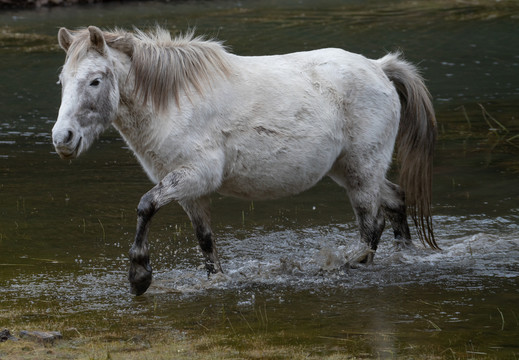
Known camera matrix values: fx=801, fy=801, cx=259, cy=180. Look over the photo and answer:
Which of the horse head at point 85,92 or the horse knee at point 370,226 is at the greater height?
the horse head at point 85,92

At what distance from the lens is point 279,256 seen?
7.03 m

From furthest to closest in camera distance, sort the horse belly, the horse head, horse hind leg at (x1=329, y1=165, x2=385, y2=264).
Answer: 1. horse hind leg at (x1=329, y1=165, x2=385, y2=264)
2. the horse belly
3. the horse head

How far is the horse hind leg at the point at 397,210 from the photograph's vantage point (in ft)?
22.9

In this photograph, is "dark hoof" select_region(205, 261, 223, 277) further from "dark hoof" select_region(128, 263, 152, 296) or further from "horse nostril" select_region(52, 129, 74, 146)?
"horse nostril" select_region(52, 129, 74, 146)

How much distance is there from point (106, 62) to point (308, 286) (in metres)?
2.25

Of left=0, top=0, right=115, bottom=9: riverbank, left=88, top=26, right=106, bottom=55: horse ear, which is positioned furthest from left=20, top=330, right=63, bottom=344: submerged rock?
left=0, top=0, right=115, bottom=9: riverbank

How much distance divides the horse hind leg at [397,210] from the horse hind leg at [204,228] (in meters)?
1.67

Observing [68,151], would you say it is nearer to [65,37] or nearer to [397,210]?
[65,37]

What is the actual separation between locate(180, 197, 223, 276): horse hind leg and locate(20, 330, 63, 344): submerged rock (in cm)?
164

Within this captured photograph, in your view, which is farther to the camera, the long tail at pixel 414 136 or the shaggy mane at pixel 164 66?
the long tail at pixel 414 136

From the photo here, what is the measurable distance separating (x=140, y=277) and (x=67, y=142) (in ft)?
3.66

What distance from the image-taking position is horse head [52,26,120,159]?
17.0 ft

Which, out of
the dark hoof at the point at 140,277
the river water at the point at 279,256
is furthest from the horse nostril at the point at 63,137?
the river water at the point at 279,256

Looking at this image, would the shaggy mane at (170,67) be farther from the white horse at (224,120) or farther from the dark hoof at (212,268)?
the dark hoof at (212,268)
